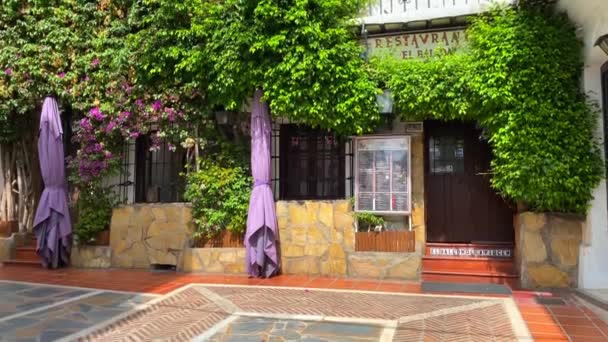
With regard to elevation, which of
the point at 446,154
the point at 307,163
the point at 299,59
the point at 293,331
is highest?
the point at 299,59

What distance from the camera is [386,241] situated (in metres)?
7.32

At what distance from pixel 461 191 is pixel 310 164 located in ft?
9.44

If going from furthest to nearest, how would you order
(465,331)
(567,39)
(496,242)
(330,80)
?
(496,242) → (330,80) → (567,39) → (465,331)

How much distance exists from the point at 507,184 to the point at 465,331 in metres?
2.72

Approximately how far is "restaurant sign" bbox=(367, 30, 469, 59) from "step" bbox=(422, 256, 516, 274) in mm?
3484

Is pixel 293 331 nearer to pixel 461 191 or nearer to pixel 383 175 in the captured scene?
pixel 383 175

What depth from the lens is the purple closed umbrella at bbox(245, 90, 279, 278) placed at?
7.45 m

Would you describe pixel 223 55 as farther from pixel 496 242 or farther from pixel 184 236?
pixel 496 242

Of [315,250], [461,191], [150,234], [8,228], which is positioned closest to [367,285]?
[315,250]

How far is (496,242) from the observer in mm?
7766

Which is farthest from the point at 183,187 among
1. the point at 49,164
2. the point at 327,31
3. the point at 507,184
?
the point at 507,184

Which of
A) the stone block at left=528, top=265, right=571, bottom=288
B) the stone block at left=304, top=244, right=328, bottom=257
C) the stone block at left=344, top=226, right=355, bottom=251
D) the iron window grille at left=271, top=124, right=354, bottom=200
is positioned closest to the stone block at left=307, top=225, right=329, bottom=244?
the stone block at left=304, top=244, right=328, bottom=257

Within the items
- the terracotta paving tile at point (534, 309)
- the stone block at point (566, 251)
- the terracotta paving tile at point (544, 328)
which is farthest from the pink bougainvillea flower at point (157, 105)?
the stone block at point (566, 251)

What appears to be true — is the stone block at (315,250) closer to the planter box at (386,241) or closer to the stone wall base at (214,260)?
the planter box at (386,241)
